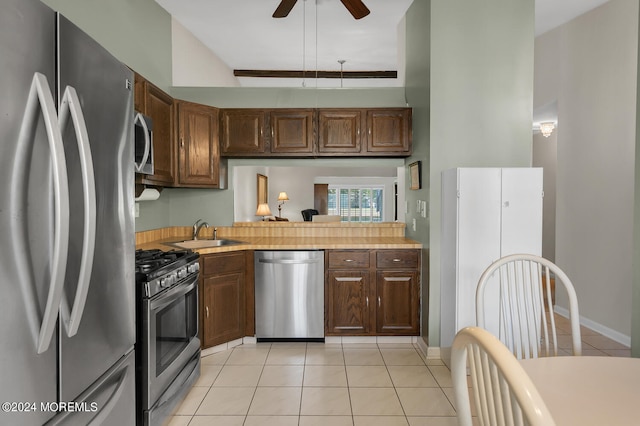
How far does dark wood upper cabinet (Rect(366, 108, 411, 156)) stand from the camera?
3.67 metres

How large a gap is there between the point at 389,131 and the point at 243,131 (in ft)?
4.72

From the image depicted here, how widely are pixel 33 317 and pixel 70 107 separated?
Result: 613 millimetres

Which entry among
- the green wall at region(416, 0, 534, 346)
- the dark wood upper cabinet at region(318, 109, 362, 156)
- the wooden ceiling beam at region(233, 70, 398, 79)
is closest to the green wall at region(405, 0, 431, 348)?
the green wall at region(416, 0, 534, 346)

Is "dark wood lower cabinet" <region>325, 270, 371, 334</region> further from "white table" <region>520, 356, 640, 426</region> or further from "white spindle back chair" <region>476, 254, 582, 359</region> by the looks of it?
"white table" <region>520, 356, 640, 426</region>

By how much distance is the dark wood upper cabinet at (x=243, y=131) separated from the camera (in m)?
3.71

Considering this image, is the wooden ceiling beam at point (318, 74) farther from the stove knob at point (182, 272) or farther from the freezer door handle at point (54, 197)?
the freezer door handle at point (54, 197)

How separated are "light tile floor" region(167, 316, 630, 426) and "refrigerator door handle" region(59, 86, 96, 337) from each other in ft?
4.68

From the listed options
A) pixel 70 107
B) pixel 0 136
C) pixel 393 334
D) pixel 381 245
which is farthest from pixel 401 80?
pixel 0 136

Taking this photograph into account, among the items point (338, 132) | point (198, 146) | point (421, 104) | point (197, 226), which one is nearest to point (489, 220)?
point (421, 104)

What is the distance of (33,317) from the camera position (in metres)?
1.00

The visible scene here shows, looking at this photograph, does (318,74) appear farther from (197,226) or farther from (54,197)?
(54,197)

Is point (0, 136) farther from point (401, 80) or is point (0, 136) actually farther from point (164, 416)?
point (401, 80)

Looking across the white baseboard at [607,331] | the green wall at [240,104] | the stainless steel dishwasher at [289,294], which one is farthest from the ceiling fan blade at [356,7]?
the white baseboard at [607,331]

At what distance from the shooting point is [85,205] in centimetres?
119
